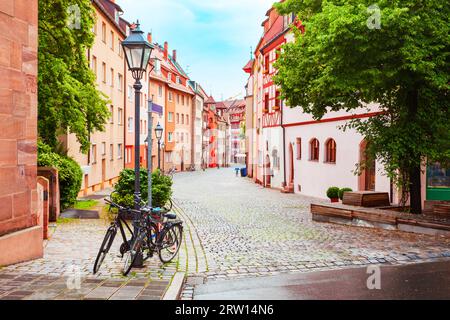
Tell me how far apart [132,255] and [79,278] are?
0.91 meters

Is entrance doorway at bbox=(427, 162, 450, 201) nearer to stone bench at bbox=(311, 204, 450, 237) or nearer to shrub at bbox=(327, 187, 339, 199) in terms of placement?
stone bench at bbox=(311, 204, 450, 237)

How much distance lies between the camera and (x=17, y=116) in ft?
27.3

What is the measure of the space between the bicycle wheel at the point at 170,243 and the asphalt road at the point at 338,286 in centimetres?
144

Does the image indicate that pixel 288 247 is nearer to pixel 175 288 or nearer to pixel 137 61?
pixel 175 288

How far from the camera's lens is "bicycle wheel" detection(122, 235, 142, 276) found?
7.65 meters

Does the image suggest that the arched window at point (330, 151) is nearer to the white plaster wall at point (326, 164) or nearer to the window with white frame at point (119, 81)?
the white plaster wall at point (326, 164)

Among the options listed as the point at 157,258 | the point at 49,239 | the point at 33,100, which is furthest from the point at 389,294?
the point at 49,239

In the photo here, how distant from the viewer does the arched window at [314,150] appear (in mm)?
28319

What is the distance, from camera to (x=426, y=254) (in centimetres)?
1014

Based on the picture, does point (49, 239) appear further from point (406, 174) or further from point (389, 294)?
point (406, 174)

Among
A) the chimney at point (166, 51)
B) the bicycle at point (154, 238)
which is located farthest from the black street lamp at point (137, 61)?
the chimney at point (166, 51)

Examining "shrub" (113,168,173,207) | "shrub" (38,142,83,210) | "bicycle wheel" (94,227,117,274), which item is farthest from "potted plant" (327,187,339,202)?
"bicycle wheel" (94,227,117,274)

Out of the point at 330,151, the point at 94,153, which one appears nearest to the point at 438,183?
the point at 330,151

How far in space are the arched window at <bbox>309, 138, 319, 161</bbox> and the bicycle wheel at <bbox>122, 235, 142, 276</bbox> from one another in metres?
21.1
